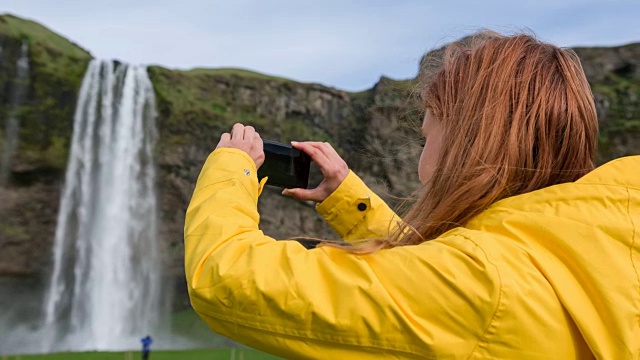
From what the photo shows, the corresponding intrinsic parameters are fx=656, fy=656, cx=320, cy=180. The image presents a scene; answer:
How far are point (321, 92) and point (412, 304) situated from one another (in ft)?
119

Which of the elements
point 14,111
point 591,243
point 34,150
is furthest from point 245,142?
point 14,111

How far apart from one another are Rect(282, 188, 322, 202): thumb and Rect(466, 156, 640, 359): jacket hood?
0.96 m

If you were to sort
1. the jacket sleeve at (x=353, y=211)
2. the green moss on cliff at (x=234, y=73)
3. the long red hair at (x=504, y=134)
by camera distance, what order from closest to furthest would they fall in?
1. the long red hair at (x=504, y=134)
2. the jacket sleeve at (x=353, y=211)
3. the green moss on cliff at (x=234, y=73)

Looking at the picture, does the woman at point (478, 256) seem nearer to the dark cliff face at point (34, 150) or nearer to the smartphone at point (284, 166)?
the smartphone at point (284, 166)

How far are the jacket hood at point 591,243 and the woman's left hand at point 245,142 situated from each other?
0.74 metres

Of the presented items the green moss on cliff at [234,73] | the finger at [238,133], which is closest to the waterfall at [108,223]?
the green moss on cliff at [234,73]

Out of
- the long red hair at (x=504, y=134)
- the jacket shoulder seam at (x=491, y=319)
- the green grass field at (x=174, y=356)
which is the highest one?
the long red hair at (x=504, y=134)

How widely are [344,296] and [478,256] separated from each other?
0.28 metres

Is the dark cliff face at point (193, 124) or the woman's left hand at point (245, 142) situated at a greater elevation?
the woman's left hand at point (245, 142)

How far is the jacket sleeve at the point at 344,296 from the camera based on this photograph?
1273 mm

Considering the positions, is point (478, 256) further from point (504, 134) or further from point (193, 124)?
point (193, 124)

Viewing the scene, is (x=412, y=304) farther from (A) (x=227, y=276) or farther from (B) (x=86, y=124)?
(B) (x=86, y=124)

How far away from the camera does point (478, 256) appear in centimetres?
129

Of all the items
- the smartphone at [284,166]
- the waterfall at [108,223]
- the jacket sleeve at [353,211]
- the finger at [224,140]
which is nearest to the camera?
the finger at [224,140]
